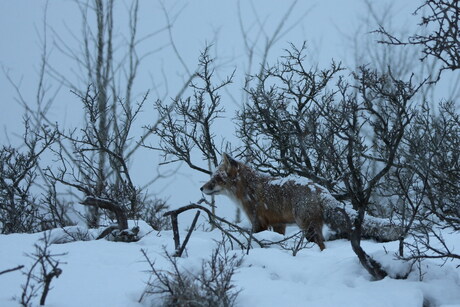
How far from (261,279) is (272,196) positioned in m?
3.82

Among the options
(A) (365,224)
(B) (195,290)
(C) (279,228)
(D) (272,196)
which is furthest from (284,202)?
(B) (195,290)

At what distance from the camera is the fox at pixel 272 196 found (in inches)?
290

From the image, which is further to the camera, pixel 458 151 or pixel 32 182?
pixel 32 182

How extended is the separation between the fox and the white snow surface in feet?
6.65

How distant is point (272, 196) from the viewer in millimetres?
7949

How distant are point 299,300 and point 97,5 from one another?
12.8 m

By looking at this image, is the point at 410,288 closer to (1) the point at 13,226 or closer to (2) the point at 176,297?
(2) the point at 176,297

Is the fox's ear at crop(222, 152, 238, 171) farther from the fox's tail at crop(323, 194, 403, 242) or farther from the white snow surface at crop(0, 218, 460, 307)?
the white snow surface at crop(0, 218, 460, 307)

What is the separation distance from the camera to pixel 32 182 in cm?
988

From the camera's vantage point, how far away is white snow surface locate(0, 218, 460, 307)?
3.72 meters

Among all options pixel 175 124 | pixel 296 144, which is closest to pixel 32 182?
pixel 175 124

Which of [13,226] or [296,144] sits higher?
[296,144]

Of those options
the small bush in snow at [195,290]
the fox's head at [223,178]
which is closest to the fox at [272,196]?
the fox's head at [223,178]

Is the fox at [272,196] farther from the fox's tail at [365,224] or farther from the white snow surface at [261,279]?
the white snow surface at [261,279]
